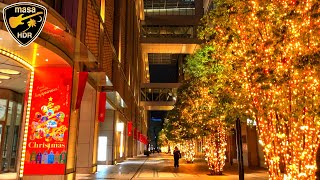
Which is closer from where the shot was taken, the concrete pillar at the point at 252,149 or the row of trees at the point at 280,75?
the row of trees at the point at 280,75

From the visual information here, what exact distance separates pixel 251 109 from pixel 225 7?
10.3ft

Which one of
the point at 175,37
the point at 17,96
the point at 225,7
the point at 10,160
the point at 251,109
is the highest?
the point at 175,37

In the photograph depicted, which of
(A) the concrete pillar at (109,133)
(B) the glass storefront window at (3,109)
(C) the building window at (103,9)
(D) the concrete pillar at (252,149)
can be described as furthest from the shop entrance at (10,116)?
(D) the concrete pillar at (252,149)

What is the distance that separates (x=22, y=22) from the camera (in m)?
7.04

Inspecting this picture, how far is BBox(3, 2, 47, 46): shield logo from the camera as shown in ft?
22.8

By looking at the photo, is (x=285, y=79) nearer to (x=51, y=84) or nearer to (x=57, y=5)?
(x=57, y=5)

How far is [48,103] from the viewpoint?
1194cm

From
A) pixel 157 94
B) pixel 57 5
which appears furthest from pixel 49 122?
pixel 157 94

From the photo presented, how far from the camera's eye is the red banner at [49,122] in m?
11.6

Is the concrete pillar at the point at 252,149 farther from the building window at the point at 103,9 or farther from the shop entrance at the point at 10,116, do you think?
the shop entrance at the point at 10,116

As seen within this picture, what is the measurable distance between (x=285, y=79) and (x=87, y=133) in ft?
40.5

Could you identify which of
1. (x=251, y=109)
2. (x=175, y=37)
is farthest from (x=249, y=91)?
(x=175, y=37)

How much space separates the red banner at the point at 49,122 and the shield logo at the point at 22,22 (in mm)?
4926

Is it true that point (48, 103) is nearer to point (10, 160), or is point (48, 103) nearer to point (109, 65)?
point (10, 160)
